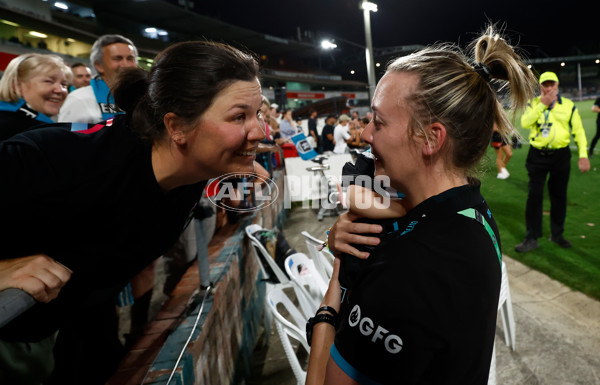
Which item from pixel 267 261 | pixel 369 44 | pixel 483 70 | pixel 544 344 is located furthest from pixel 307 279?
pixel 369 44

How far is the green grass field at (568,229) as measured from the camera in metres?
3.45

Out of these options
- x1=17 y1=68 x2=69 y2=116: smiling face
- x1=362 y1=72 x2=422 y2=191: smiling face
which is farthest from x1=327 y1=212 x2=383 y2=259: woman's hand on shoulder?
x1=17 y1=68 x2=69 y2=116: smiling face

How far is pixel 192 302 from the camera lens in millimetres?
2008

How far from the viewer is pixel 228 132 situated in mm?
1148

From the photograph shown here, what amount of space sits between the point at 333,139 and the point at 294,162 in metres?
3.15

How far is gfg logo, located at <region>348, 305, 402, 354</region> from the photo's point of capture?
2.38 ft

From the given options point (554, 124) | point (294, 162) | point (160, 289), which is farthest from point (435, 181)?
point (294, 162)

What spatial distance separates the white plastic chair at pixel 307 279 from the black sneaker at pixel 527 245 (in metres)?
3.10

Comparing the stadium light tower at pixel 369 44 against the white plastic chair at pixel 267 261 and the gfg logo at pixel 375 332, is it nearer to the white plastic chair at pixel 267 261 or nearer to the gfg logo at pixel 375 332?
the white plastic chair at pixel 267 261

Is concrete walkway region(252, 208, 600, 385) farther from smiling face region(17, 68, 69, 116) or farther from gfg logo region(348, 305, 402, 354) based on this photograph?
smiling face region(17, 68, 69, 116)

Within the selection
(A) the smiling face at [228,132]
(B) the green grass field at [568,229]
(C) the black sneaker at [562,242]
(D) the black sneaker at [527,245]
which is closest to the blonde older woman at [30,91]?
(A) the smiling face at [228,132]

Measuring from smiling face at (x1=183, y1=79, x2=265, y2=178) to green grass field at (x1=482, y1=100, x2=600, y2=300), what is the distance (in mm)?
860

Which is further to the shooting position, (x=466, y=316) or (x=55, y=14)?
(x=55, y=14)

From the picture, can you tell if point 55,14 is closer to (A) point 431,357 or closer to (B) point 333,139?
(B) point 333,139
